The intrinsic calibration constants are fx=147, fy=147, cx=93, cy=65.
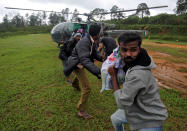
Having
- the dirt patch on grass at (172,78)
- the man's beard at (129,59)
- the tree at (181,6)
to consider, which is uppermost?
the tree at (181,6)

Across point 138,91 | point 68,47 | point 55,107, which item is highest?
point 68,47

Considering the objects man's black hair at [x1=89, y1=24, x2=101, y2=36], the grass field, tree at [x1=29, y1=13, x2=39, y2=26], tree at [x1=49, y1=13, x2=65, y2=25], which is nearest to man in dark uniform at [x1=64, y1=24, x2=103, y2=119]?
man's black hair at [x1=89, y1=24, x2=101, y2=36]

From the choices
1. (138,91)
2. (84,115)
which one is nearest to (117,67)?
(138,91)

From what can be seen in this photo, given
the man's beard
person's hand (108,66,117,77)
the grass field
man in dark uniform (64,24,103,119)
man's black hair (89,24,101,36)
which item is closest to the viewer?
the man's beard

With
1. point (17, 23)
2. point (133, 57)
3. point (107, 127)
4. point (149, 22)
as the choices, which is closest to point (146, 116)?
point (133, 57)

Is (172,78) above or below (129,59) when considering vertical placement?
below

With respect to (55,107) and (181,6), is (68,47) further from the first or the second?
(181,6)

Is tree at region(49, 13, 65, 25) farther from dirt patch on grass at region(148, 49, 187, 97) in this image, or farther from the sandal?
the sandal

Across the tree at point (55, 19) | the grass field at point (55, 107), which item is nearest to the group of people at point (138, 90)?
the grass field at point (55, 107)

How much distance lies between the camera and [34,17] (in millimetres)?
77750

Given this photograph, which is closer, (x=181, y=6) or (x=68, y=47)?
(x=68, y=47)

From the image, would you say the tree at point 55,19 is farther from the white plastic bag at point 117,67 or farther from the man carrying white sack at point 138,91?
the man carrying white sack at point 138,91

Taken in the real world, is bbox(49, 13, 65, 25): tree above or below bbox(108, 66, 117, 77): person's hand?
above

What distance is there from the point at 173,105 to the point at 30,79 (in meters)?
4.77
